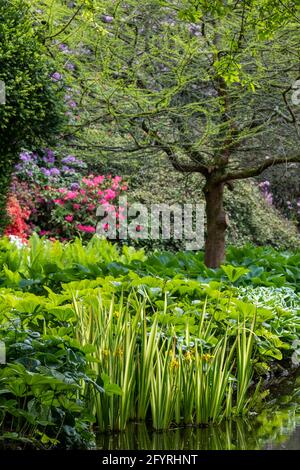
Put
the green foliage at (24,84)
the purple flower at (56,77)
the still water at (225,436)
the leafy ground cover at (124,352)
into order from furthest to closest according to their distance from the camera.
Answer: the purple flower at (56,77), the green foliage at (24,84), the still water at (225,436), the leafy ground cover at (124,352)

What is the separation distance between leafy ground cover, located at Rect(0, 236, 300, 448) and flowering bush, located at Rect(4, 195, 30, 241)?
4540 millimetres

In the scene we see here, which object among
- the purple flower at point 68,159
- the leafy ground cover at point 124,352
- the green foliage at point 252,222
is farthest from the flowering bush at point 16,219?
the leafy ground cover at point 124,352

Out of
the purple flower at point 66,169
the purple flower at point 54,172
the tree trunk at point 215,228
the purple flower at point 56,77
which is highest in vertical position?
the purple flower at point 56,77

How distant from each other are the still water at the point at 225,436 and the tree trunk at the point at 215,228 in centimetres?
343

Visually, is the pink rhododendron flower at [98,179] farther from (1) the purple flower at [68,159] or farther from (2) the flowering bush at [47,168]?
(1) the purple flower at [68,159]

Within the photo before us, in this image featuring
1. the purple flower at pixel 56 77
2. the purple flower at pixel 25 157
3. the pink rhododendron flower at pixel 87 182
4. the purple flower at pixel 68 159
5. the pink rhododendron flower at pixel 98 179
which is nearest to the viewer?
the purple flower at pixel 56 77

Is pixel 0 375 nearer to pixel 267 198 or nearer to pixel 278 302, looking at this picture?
pixel 278 302

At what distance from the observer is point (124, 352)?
178 inches

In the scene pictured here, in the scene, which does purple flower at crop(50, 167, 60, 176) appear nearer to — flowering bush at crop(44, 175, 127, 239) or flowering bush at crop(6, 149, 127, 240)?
flowering bush at crop(6, 149, 127, 240)

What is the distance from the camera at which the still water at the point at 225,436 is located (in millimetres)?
4133

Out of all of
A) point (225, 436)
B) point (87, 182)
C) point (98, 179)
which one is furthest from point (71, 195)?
point (225, 436)

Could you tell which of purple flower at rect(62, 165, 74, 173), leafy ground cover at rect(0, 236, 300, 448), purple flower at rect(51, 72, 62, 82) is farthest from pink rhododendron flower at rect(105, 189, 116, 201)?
leafy ground cover at rect(0, 236, 300, 448)

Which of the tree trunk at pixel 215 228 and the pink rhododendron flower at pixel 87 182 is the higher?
the pink rhododendron flower at pixel 87 182
